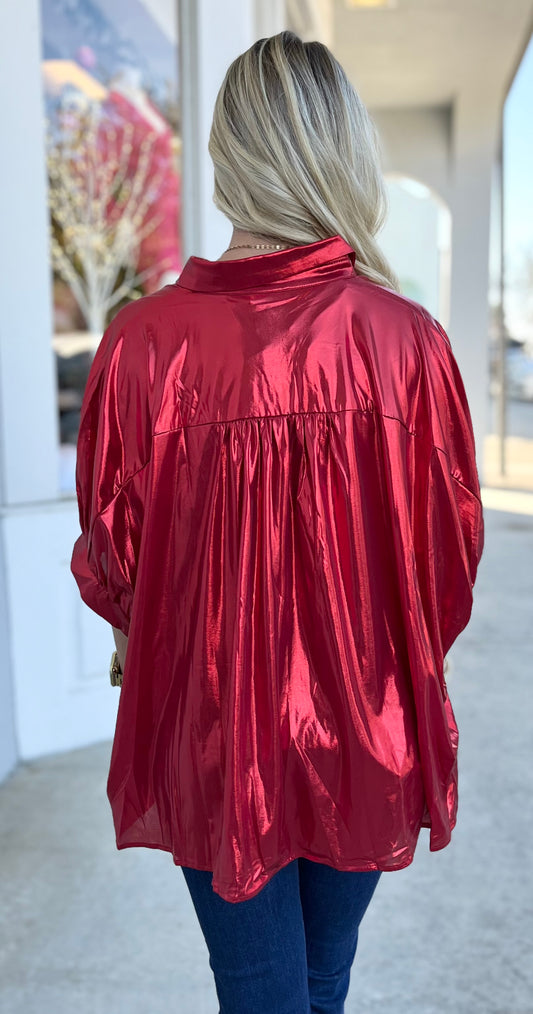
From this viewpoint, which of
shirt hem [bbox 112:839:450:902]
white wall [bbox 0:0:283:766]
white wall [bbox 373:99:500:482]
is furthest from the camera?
white wall [bbox 373:99:500:482]

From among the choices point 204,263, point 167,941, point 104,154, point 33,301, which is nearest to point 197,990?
point 167,941

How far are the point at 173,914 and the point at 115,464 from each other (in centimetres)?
144

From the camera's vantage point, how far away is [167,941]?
1961 mm

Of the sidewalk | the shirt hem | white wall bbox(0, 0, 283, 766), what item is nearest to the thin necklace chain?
the shirt hem

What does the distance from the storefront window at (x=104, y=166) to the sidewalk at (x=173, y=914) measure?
1.15 m

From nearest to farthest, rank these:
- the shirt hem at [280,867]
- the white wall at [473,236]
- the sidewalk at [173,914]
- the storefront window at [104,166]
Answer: the shirt hem at [280,867]
the sidewalk at [173,914]
the storefront window at [104,166]
the white wall at [473,236]

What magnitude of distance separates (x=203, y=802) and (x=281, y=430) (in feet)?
1.34

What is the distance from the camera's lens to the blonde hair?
3.11 feet

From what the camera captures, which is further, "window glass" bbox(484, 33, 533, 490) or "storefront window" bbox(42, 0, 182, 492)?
"window glass" bbox(484, 33, 533, 490)

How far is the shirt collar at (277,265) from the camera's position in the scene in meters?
0.91

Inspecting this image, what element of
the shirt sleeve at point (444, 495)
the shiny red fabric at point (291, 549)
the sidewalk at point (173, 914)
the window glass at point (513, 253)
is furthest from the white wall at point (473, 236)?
the shiny red fabric at point (291, 549)

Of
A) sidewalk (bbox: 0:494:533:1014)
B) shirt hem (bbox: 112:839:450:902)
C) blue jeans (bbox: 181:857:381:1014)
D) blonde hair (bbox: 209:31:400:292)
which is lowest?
sidewalk (bbox: 0:494:533:1014)

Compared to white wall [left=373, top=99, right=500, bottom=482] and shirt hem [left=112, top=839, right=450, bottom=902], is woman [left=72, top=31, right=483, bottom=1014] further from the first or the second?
white wall [left=373, top=99, right=500, bottom=482]

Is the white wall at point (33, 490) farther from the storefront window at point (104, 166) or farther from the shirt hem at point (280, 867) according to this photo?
the shirt hem at point (280, 867)
